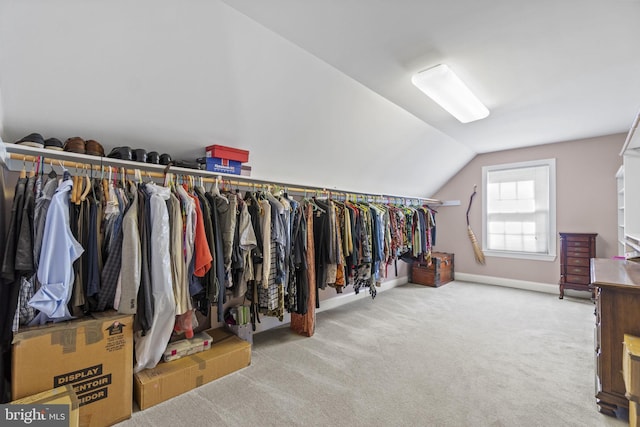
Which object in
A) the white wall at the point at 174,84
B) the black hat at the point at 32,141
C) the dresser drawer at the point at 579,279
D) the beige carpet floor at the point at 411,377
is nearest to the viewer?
the white wall at the point at 174,84

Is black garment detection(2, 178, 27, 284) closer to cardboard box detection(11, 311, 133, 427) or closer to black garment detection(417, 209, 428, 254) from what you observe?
cardboard box detection(11, 311, 133, 427)

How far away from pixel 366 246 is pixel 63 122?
2.96m

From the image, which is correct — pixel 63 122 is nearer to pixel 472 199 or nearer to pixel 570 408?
pixel 570 408

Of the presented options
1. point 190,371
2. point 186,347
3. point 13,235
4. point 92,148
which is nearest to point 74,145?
point 92,148

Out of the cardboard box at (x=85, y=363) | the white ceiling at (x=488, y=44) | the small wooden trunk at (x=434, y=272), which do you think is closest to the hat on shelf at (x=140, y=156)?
the cardboard box at (x=85, y=363)

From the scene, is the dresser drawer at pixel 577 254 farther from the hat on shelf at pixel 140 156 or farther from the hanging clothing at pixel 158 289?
the hat on shelf at pixel 140 156

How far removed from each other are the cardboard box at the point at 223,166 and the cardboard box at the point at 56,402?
1.67 metres

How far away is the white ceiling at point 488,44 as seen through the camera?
176 cm

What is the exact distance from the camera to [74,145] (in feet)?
5.94

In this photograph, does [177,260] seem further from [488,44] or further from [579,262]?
[579,262]

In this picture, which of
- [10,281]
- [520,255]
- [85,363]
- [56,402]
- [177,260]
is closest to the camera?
[56,402]

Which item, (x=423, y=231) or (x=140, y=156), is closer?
(x=140, y=156)

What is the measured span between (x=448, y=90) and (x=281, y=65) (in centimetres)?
158

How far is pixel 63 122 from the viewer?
6.22 ft
